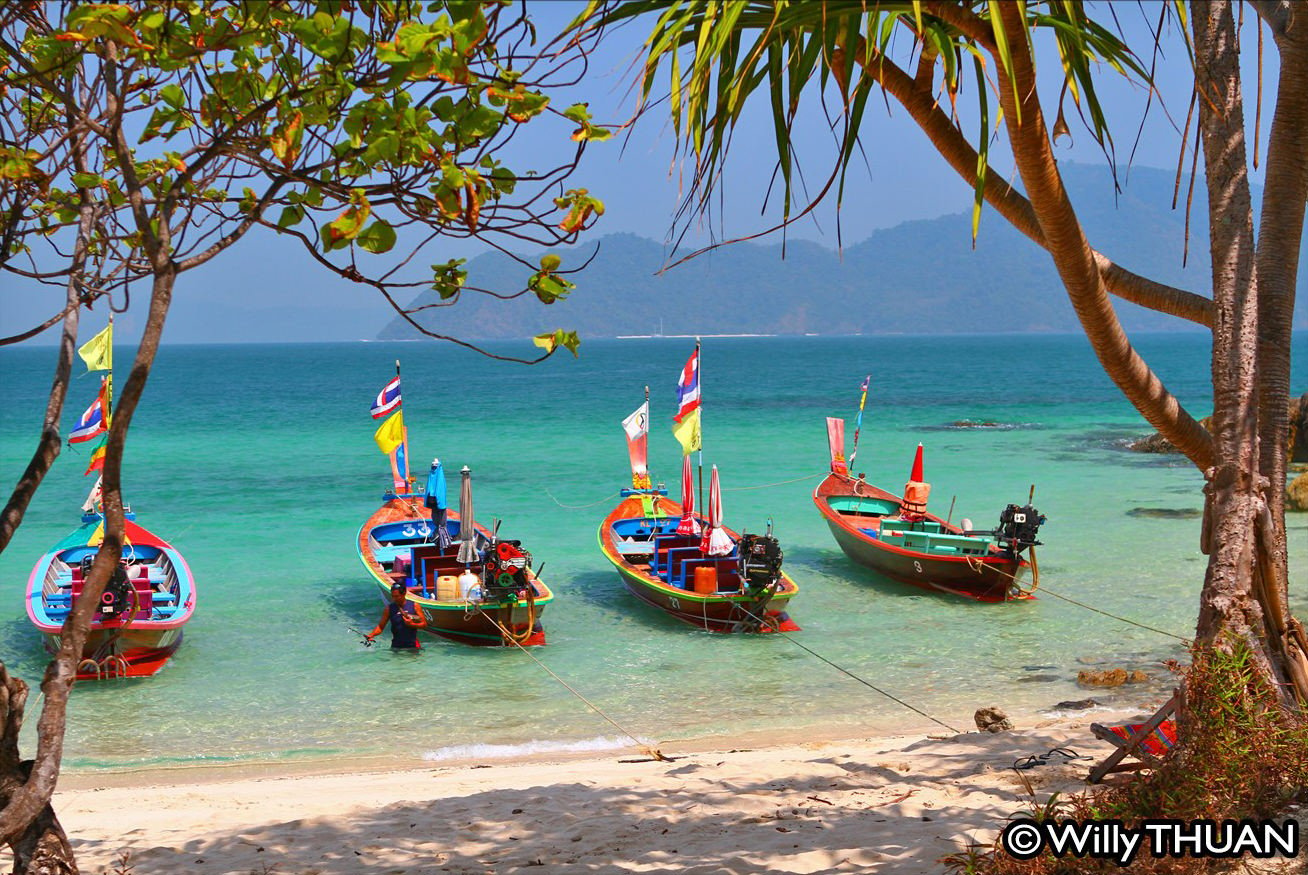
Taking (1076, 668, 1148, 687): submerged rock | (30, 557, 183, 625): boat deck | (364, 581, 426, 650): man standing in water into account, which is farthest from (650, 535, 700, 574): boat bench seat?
(30, 557, 183, 625): boat deck

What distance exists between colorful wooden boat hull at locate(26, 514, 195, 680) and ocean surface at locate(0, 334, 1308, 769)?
28 cm

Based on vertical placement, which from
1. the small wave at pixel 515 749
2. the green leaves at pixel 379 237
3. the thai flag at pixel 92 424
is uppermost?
the green leaves at pixel 379 237

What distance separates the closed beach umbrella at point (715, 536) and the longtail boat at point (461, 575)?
2.29 metres

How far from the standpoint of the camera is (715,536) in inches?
622

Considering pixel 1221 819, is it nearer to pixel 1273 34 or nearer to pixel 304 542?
pixel 1273 34

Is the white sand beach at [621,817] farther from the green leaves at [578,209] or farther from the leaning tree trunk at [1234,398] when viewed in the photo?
the green leaves at [578,209]

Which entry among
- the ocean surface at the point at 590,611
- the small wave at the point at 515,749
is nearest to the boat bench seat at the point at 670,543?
the ocean surface at the point at 590,611

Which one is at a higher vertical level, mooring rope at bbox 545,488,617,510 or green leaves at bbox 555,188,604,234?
green leaves at bbox 555,188,604,234

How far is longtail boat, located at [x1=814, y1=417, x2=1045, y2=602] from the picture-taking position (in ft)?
53.9

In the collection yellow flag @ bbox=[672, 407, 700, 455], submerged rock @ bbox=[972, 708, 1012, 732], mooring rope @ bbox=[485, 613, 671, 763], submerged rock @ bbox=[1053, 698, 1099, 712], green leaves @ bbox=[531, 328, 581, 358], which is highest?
green leaves @ bbox=[531, 328, 581, 358]

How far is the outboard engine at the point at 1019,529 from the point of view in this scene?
1623 cm

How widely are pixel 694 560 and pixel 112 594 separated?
718cm

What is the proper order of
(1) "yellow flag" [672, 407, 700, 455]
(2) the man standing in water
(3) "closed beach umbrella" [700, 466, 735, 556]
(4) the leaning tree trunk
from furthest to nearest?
(1) "yellow flag" [672, 407, 700, 455], (3) "closed beach umbrella" [700, 466, 735, 556], (2) the man standing in water, (4) the leaning tree trunk

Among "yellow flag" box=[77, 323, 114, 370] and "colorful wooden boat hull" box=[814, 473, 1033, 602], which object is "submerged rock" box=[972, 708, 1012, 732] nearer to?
"colorful wooden boat hull" box=[814, 473, 1033, 602]
